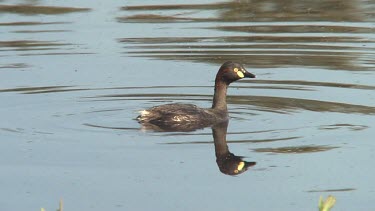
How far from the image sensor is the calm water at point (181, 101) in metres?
9.86

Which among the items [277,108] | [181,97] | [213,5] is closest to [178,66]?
[181,97]

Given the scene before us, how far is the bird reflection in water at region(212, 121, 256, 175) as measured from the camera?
10617mm

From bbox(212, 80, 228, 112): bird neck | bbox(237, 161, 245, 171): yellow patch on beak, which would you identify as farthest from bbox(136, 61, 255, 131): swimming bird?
bbox(237, 161, 245, 171): yellow patch on beak

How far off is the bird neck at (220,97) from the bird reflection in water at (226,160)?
95cm

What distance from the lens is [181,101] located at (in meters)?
14.2

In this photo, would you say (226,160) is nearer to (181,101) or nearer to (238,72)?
(238,72)

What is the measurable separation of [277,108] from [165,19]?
20.9 ft

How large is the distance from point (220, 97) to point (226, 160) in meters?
2.53

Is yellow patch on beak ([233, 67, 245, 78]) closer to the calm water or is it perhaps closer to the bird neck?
the bird neck

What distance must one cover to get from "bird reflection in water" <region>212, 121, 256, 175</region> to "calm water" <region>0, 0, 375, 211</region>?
0.17 feet

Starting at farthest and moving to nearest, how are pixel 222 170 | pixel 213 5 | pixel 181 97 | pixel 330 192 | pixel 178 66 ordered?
1. pixel 213 5
2. pixel 178 66
3. pixel 181 97
4. pixel 222 170
5. pixel 330 192

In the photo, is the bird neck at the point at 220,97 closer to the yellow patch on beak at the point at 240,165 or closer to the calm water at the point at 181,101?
the calm water at the point at 181,101

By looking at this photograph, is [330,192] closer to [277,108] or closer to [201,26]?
[277,108]

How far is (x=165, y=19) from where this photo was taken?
19.5 meters
